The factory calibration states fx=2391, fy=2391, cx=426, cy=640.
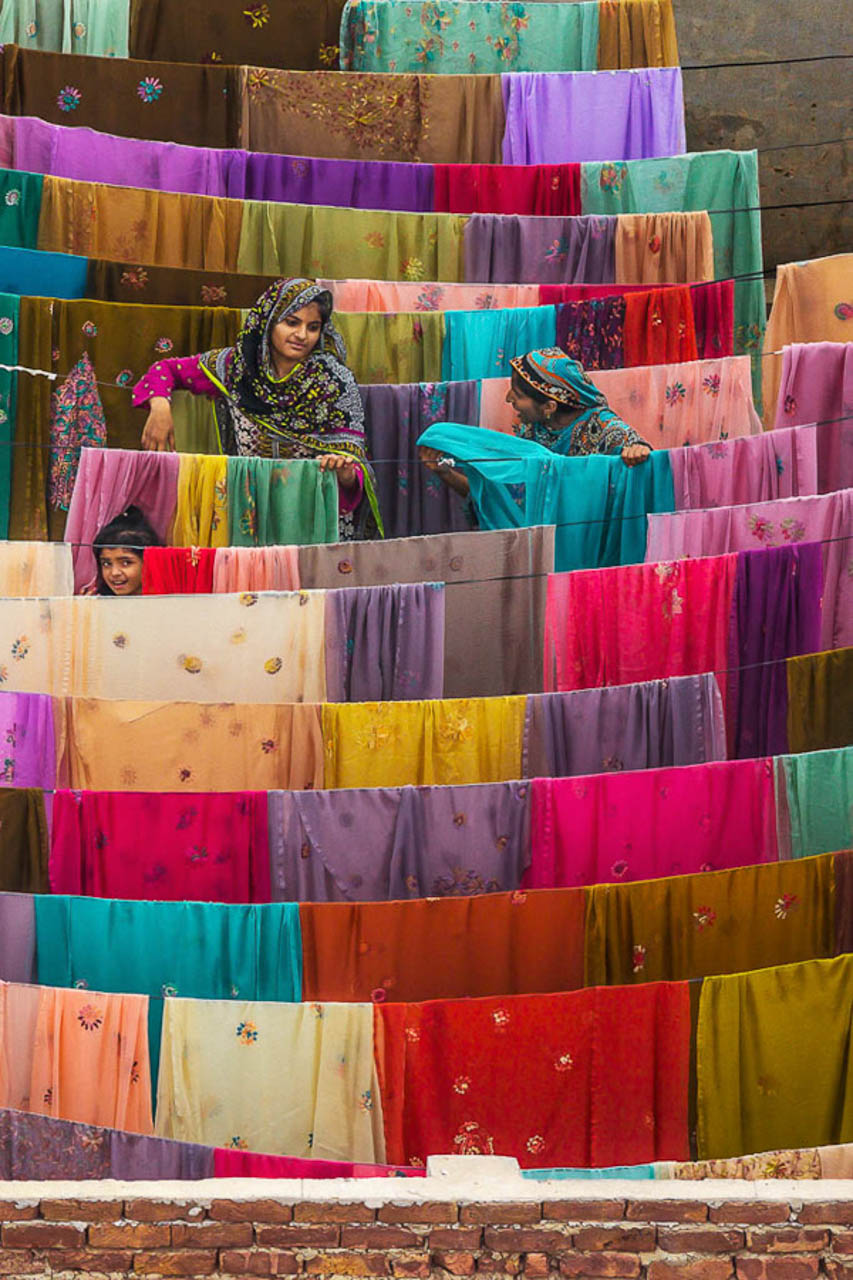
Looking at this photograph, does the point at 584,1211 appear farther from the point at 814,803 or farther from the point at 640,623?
the point at 640,623

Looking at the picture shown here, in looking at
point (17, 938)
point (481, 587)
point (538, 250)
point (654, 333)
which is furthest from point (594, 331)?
point (17, 938)

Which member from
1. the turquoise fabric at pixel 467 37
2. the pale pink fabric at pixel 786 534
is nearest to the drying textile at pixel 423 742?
the pale pink fabric at pixel 786 534

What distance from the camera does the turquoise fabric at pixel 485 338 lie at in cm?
1170

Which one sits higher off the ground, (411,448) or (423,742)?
(411,448)

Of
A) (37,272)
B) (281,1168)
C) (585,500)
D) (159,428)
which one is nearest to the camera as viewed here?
(281,1168)

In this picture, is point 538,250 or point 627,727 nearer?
point 627,727

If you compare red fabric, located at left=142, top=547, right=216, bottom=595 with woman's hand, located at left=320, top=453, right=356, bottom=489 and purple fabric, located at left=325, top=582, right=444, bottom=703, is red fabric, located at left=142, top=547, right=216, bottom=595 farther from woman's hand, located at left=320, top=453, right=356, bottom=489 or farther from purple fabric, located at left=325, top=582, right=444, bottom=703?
woman's hand, located at left=320, top=453, right=356, bottom=489

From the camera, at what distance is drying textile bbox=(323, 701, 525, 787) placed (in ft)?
28.8

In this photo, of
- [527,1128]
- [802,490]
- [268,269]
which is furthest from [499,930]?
[268,269]

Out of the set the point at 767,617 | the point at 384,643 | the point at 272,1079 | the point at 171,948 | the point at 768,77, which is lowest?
the point at 272,1079

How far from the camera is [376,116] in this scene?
13.4 meters

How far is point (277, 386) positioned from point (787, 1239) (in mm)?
5730

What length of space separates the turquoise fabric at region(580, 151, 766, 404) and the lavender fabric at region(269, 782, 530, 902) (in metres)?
5.08

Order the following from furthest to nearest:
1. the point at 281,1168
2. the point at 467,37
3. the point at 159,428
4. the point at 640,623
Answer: the point at 467,37, the point at 159,428, the point at 640,623, the point at 281,1168
